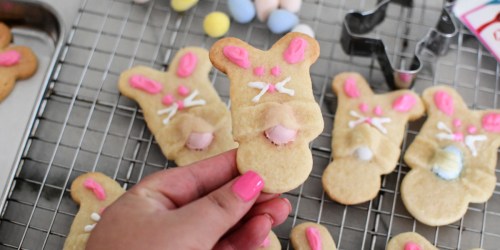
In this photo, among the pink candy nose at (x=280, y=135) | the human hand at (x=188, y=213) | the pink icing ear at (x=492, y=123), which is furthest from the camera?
the pink icing ear at (x=492, y=123)

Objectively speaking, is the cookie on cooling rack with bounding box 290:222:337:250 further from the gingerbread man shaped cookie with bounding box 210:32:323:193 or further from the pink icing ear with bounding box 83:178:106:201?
the pink icing ear with bounding box 83:178:106:201

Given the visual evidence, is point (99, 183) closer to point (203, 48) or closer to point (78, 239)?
point (78, 239)

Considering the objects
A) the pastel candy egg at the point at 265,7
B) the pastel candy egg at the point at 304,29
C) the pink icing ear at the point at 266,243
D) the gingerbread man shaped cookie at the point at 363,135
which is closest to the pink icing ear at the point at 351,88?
the gingerbread man shaped cookie at the point at 363,135

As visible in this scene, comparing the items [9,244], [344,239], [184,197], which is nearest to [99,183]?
[9,244]

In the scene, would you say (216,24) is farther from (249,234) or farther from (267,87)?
(249,234)

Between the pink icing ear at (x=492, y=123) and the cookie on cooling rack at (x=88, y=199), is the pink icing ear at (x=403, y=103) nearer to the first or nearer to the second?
the pink icing ear at (x=492, y=123)
